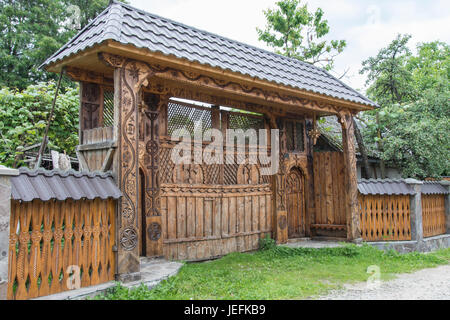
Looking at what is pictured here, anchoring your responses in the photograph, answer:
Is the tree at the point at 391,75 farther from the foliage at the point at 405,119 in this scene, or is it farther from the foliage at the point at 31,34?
the foliage at the point at 31,34

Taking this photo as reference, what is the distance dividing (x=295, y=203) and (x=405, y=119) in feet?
17.2

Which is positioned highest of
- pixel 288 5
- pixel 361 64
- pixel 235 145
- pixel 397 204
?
pixel 288 5

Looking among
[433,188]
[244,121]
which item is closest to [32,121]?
[244,121]

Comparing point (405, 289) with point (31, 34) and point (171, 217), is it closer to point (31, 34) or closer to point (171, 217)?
point (171, 217)

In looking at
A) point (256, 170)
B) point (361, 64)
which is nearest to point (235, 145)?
point (256, 170)

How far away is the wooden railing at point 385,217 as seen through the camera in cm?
1010

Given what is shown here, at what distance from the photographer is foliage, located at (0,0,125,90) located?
17.5 meters

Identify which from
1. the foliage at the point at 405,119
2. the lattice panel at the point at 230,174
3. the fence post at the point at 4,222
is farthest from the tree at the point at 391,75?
the fence post at the point at 4,222

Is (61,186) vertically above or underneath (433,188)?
above

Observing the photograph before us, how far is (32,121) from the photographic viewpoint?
936 cm

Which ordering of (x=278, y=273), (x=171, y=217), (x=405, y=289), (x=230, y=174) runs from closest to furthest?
(x=405, y=289) < (x=278, y=273) < (x=171, y=217) < (x=230, y=174)

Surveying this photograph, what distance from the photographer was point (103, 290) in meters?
5.16
